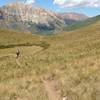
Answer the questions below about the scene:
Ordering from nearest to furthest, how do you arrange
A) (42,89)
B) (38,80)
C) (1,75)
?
(42,89) < (38,80) < (1,75)

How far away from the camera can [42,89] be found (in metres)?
20.0

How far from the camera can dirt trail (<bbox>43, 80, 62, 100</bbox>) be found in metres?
17.9

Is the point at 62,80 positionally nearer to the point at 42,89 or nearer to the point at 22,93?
the point at 42,89

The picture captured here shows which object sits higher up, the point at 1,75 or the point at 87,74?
the point at 87,74

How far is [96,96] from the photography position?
15.3 m

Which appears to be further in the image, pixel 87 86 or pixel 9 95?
pixel 9 95

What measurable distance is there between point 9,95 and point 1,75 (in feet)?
40.9

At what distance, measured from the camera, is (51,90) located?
Result: 19.8 m

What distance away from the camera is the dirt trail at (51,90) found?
17941 millimetres

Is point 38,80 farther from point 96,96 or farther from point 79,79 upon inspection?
point 96,96

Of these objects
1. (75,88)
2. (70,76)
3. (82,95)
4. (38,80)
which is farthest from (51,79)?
(82,95)

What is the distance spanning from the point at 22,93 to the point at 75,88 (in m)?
3.61

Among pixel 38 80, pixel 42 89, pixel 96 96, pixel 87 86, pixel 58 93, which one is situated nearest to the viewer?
pixel 96 96

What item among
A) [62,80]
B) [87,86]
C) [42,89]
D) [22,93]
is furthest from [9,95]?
[87,86]
